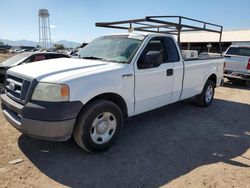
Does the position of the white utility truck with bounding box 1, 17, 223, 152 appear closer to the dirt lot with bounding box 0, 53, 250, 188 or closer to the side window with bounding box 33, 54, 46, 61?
the dirt lot with bounding box 0, 53, 250, 188

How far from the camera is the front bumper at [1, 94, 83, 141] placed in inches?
136

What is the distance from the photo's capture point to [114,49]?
493 centimetres

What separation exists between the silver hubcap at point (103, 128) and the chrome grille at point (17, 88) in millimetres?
1110

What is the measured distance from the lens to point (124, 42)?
4.99m

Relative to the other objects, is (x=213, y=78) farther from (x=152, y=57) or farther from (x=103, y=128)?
(x=103, y=128)

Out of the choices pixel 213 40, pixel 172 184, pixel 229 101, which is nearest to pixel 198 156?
pixel 172 184

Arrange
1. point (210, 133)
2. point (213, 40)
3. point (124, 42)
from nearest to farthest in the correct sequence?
point (124, 42), point (210, 133), point (213, 40)

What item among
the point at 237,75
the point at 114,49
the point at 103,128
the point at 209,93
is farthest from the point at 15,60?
the point at 237,75

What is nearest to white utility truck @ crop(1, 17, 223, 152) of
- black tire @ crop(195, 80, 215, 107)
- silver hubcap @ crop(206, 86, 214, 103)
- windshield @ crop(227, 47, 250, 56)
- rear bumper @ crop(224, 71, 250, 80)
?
black tire @ crop(195, 80, 215, 107)

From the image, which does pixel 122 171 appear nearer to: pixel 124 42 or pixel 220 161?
pixel 220 161

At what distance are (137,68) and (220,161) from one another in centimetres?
205

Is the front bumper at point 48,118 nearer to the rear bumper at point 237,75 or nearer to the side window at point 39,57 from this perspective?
the side window at point 39,57

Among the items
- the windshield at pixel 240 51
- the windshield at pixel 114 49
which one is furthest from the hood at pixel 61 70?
the windshield at pixel 240 51

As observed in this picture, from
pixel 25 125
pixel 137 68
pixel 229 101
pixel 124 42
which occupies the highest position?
pixel 124 42
